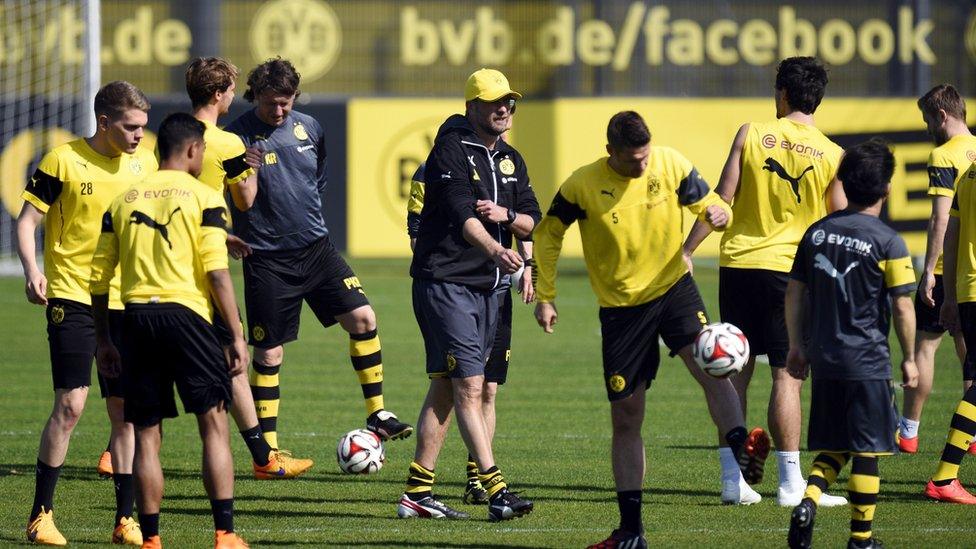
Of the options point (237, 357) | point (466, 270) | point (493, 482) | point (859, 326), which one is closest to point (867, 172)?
point (859, 326)

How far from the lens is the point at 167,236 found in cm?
639

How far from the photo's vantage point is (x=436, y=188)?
25.7ft

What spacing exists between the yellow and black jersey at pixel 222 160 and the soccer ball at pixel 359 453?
152cm

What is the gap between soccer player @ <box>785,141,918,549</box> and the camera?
6562 millimetres

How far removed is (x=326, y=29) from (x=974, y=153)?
62.7 ft

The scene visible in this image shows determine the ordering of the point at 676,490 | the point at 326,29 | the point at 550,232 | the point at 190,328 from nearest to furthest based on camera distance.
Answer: the point at 190,328 < the point at 550,232 < the point at 676,490 < the point at 326,29

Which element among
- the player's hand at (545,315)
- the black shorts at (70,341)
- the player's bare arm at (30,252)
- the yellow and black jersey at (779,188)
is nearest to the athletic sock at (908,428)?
the yellow and black jersey at (779,188)

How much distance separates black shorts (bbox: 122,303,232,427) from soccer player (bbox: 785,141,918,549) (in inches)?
102

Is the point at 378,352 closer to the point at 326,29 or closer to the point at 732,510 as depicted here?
the point at 732,510

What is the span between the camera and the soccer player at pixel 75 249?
7227 mm

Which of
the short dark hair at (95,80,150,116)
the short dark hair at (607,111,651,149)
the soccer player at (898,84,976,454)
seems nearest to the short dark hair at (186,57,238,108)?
the short dark hair at (95,80,150,116)

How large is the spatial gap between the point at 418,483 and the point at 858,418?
237cm

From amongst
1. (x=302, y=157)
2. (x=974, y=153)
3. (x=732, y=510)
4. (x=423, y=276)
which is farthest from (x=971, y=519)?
(x=302, y=157)

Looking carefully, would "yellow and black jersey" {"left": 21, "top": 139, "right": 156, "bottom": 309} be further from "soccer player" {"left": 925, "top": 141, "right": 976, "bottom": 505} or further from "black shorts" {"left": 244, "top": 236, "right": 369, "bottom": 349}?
"soccer player" {"left": 925, "top": 141, "right": 976, "bottom": 505}
